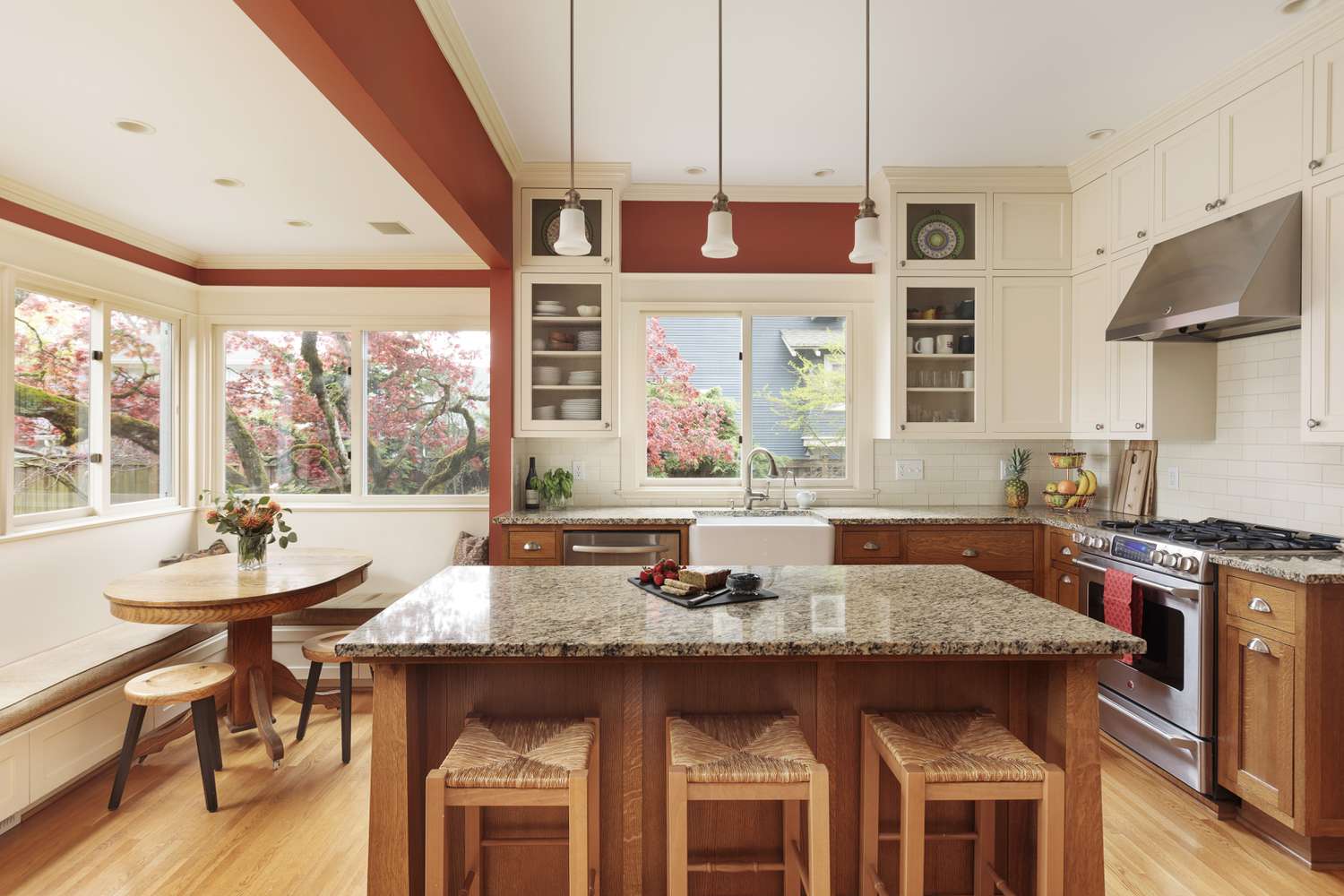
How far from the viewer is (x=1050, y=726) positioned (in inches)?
65.8

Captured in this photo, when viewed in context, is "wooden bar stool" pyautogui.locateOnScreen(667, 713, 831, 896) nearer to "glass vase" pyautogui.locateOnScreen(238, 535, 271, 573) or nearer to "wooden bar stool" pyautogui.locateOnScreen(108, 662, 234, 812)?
"wooden bar stool" pyautogui.locateOnScreen(108, 662, 234, 812)

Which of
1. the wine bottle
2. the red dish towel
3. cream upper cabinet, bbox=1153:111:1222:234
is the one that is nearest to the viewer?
the red dish towel

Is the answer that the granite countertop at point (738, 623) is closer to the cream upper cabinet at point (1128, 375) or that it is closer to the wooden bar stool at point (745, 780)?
the wooden bar stool at point (745, 780)

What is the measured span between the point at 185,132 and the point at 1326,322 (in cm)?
419

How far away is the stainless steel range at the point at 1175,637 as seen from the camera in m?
2.54

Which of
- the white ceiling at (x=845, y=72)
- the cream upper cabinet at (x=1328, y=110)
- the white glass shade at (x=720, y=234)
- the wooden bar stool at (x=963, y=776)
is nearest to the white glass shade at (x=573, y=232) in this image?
the white glass shade at (x=720, y=234)

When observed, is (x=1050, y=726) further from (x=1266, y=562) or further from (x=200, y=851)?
(x=200, y=851)

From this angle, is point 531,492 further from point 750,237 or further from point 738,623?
point 738,623

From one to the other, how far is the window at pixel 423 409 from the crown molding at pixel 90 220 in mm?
1168

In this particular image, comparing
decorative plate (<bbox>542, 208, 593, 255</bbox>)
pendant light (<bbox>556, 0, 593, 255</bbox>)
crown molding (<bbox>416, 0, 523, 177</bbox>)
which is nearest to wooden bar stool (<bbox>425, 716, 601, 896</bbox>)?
pendant light (<bbox>556, 0, 593, 255</bbox>)

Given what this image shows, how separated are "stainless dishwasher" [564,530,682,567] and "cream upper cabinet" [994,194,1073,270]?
2397 mm

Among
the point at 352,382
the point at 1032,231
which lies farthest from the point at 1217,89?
the point at 352,382

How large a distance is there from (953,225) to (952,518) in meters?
1.66

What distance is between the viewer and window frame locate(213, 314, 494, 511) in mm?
4391
